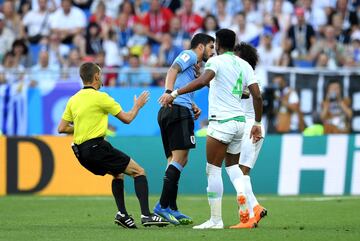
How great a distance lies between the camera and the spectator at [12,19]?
2388cm

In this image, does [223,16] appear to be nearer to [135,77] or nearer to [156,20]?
[156,20]

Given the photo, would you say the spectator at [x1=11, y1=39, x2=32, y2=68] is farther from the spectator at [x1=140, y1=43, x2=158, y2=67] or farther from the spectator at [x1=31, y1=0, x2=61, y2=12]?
the spectator at [x1=140, y1=43, x2=158, y2=67]

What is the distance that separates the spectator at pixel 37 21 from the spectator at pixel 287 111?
693 cm

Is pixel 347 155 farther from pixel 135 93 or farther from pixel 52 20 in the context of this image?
pixel 52 20

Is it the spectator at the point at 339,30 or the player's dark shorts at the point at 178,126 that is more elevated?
the spectator at the point at 339,30

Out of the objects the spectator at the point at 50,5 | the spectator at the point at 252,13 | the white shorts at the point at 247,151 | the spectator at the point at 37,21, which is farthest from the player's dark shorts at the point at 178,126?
the spectator at the point at 50,5

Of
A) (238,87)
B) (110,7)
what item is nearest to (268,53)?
(110,7)

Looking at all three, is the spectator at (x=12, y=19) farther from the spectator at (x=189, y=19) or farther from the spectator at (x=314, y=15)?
the spectator at (x=314, y=15)

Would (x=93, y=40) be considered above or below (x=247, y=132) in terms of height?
above

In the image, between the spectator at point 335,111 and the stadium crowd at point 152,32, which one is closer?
the spectator at point 335,111

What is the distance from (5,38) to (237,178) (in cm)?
1338

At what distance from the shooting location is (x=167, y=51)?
72.8ft

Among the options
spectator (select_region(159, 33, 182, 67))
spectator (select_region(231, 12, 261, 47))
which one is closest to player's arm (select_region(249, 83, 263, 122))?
spectator (select_region(159, 33, 182, 67))

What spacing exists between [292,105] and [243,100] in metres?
7.47
